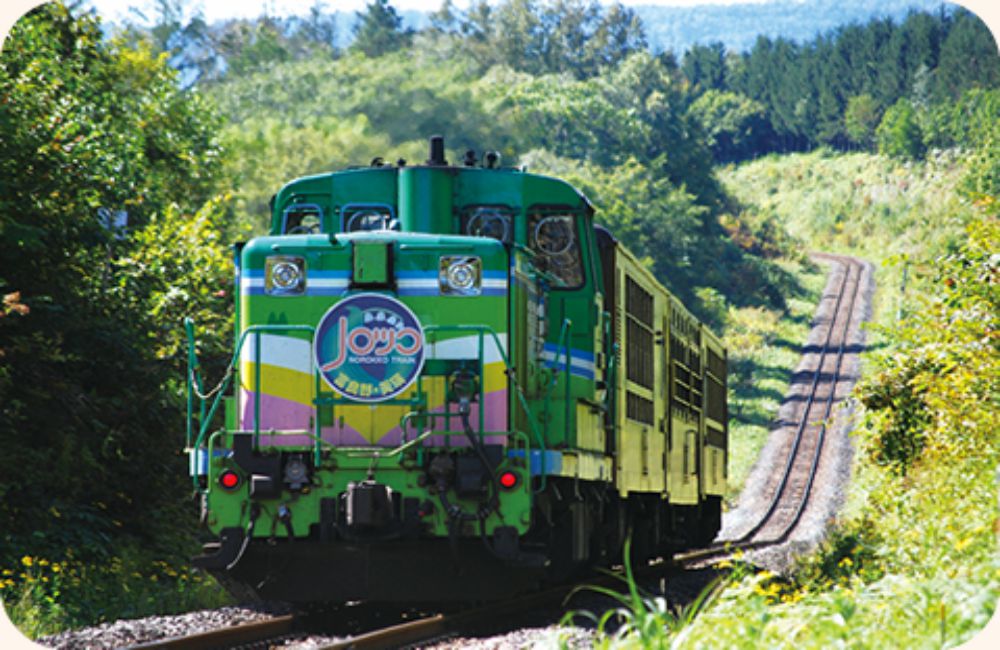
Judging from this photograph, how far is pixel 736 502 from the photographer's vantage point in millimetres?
33031

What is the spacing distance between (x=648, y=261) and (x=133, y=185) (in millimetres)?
33517

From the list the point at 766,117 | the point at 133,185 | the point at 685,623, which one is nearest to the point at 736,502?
the point at 133,185

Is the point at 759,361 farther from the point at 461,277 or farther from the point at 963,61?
the point at 461,277

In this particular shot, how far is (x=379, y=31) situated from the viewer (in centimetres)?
6156

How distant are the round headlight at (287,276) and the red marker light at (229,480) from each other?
1.52m

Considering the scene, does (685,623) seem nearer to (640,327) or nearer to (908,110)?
(640,327)

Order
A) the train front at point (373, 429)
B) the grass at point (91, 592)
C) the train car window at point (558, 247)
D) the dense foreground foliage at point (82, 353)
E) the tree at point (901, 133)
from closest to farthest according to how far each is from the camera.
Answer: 1. the train front at point (373, 429)
2. the grass at point (91, 592)
3. the train car window at point (558, 247)
4. the dense foreground foliage at point (82, 353)
5. the tree at point (901, 133)

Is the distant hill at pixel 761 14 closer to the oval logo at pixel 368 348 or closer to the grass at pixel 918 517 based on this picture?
the grass at pixel 918 517

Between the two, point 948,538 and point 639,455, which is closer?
point 948,538

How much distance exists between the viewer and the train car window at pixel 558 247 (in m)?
12.0

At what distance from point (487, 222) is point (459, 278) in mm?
1251

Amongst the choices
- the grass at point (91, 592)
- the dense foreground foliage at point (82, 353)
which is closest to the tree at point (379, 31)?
the dense foreground foliage at point (82, 353)

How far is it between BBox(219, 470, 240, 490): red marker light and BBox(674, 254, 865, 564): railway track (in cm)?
941

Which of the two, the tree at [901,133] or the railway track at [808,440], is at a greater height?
the tree at [901,133]
